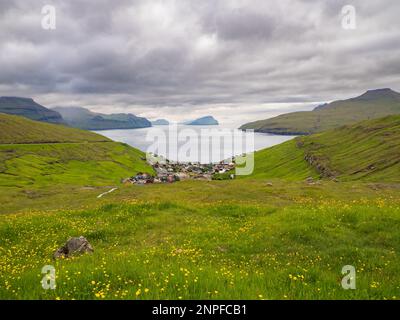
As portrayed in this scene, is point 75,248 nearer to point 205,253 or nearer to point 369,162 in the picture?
point 205,253

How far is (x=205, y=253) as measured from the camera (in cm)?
1723

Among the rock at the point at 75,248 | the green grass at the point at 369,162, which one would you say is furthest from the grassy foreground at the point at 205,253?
the green grass at the point at 369,162

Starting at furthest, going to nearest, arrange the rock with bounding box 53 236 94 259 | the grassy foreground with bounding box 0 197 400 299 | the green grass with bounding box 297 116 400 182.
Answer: the green grass with bounding box 297 116 400 182
the rock with bounding box 53 236 94 259
the grassy foreground with bounding box 0 197 400 299

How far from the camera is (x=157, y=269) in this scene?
11711 mm

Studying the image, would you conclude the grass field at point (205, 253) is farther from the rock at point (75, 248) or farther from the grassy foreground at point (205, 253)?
the rock at point (75, 248)

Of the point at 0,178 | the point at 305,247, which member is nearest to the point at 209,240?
the point at 305,247

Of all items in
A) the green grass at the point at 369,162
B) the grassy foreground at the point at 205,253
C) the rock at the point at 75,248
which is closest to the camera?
the grassy foreground at the point at 205,253

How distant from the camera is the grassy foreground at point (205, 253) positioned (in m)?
9.64

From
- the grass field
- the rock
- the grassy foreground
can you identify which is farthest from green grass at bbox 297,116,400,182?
the rock

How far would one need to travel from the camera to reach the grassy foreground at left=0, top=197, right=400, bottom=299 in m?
9.64

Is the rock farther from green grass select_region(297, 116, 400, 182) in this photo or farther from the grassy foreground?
green grass select_region(297, 116, 400, 182)
